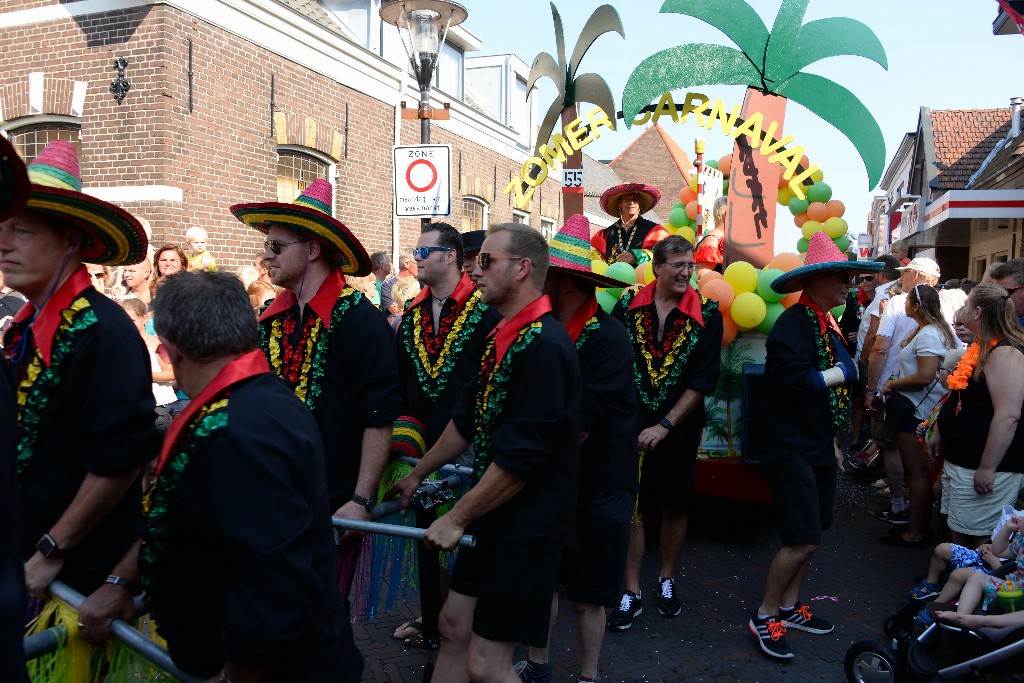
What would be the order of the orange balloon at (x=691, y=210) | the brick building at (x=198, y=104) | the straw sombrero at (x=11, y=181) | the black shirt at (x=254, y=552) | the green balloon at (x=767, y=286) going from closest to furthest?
the straw sombrero at (x=11, y=181) → the black shirt at (x=254, y=552) → the green balloon at (x=767, y=286) → the orange balloon at (x=691, y=210) → the brick building at (x=198, y=104)

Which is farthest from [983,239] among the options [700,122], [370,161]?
[700,122]

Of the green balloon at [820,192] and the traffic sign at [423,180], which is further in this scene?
the traffic sign at [423,180]

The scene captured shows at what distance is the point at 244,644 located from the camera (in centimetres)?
166

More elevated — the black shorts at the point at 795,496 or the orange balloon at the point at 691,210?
the orange balloon at the point at 691,210

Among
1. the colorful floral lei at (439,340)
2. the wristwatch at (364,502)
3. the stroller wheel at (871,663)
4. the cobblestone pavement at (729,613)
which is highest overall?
the colorful floral lei at (439,340)

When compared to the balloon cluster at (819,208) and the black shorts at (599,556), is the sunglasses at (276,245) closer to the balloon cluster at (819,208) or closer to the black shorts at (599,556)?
the black shorts at (599,556)

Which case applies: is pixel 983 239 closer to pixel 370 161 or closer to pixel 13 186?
pixel 370 161

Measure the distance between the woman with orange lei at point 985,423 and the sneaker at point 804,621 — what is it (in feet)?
2.90

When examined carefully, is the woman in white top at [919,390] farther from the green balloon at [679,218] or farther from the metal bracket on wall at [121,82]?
the metal bracket on wall at [121,82]

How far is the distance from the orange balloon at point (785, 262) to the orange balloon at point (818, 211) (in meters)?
1.12

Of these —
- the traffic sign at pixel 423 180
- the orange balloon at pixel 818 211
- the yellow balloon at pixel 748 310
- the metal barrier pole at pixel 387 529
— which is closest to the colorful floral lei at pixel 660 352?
the yellow balloon at pixel 748 310

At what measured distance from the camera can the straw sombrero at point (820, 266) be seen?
4098 mm

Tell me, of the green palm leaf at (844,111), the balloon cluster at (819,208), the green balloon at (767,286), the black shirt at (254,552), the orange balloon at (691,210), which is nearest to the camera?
the black shirt at (254,552)

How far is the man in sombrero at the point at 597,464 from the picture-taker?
3459 millimetres
